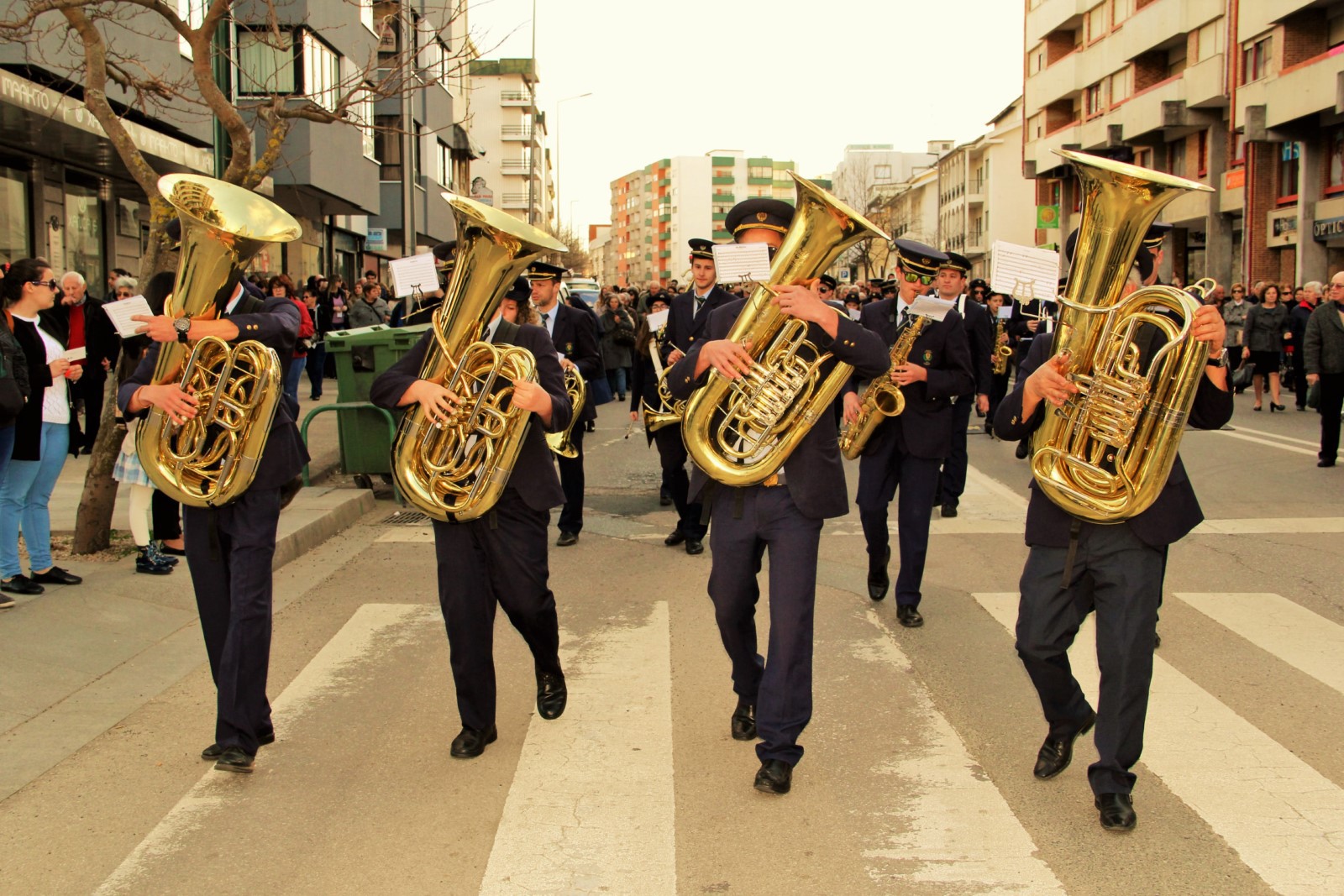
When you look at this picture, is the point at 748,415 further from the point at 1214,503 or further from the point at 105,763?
the point at 1214,503

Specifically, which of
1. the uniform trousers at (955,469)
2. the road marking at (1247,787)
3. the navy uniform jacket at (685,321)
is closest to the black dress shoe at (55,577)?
the navy uniform jacket at (685,321)

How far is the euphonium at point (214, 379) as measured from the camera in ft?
15.0

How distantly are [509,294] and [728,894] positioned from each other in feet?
8.92

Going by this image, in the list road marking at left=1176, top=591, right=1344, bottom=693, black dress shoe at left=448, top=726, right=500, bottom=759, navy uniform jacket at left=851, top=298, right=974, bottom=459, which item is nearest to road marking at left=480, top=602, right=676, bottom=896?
black dress shoe at left=448, top=726, right=500, bottom=759

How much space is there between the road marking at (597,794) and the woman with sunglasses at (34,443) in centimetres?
336

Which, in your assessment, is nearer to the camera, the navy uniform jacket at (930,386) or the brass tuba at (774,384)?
the brass tuba at (774,384)

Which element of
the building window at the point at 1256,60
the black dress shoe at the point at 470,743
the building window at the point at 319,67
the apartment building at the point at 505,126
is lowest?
the black dress shoe at the point at 470,743

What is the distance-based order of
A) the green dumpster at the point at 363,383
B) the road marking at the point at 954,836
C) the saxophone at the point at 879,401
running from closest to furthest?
the road marking at the point at 954,836 → the saxophone at the point at 879,401 → the green dumpster at the point at 363,383

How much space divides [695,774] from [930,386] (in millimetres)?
3398

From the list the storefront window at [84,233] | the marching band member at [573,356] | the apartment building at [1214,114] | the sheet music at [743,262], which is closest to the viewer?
the sheet music at [743,262]

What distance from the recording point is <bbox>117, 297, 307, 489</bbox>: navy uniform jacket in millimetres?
4785

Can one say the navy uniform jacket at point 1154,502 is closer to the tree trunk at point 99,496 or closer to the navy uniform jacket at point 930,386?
the navy uniform jacket at point 930,386

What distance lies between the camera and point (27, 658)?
19.8 feet

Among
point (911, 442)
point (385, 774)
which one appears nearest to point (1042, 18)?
point (911, 442)
